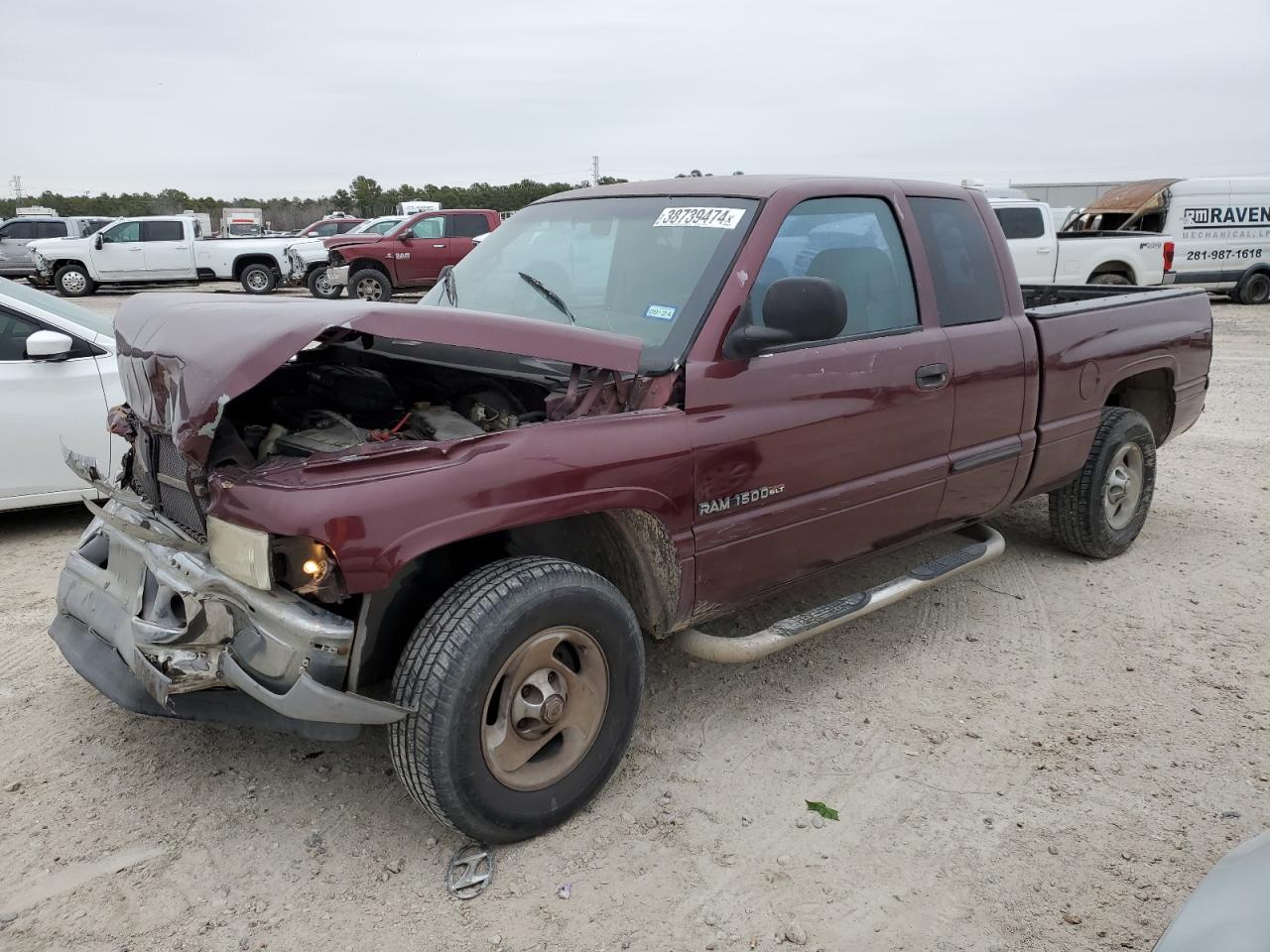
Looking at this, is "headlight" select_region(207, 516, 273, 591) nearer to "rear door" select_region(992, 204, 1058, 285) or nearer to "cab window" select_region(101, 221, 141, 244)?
"rear door" select_region(992, 204, 1058, 285)

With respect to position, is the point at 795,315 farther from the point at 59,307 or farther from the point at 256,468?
the point at 59,307

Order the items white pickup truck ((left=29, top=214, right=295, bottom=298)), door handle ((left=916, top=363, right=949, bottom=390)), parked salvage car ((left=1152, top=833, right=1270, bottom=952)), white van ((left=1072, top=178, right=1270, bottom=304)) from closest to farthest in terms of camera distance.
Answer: parked salvage car ((left=1152, top=833, right=1270, bottom=952)), door handle ((left=916, top=363, right=949, bottom=390)), white van ((left=1072, top=178, right=1270, bottom=304)), white pickup truck ((left=29, top=214, right=295, bottom=298))

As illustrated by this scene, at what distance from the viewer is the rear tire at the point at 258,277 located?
823 inches

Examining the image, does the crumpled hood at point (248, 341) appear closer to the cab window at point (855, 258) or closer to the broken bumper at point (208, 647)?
the broken bumper at point (208, 647)

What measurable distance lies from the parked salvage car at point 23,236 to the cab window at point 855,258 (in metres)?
23.2


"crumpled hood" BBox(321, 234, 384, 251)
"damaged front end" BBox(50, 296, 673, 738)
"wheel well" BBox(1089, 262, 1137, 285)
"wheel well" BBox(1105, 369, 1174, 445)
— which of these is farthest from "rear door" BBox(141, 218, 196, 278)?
"wheel well" BBox(1105, 369, 1174, 445)

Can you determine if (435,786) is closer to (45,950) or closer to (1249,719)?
(45,950)

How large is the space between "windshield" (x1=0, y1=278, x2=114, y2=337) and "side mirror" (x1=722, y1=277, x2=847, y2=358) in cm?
404

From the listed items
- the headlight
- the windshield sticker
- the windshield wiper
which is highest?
the windshield sticker

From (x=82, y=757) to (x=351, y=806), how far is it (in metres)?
0.99

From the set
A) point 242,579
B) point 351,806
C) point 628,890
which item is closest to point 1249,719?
point 628,890

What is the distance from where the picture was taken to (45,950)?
2.40m

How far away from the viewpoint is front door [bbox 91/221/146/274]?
2075 cm

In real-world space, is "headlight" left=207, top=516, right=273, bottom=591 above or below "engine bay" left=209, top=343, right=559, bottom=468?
below
